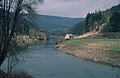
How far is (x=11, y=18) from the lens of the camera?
25797 mm

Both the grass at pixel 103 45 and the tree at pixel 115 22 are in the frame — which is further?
the tree at pixel 115 22

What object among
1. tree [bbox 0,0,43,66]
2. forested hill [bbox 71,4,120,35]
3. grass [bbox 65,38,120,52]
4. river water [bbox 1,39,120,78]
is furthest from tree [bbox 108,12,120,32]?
tree [bbox 0,0,43,66]

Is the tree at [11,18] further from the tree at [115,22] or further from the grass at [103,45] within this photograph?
the tree at [115,22]

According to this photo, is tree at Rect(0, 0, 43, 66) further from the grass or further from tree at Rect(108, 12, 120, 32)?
tree at Rect(108, 12, 120, 32)

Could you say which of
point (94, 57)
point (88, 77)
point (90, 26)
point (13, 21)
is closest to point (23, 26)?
point (13, 21)

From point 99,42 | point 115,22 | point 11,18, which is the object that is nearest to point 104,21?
point 115,22

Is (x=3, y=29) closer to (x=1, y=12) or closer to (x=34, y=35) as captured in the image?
(x=1, y=12)

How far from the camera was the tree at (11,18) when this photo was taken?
25.2m

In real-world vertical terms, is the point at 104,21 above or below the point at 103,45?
above

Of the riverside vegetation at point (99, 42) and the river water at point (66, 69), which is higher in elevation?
the riverside vegetation at point (99, 42)

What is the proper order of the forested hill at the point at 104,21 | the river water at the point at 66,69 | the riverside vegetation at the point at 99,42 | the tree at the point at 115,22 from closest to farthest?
the river water at the point at 66,69 → the riverside vegetation at the point at 99,42 → the tree at the point at 115,22 → the forested hill at the point at 104,21

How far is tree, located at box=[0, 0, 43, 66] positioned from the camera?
25.2m

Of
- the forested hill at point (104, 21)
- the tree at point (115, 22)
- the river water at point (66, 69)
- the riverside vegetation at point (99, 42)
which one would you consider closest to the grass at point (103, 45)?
the riverside vegetation at point (99, 42)

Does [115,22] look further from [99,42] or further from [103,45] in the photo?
[103,45]
